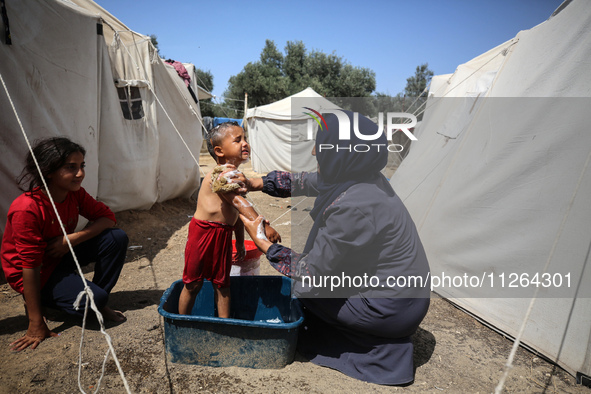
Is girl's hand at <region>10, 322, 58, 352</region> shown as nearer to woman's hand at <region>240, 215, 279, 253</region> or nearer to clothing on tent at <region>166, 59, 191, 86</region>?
woman's hand at <region>240, 215, 279, 253</region>

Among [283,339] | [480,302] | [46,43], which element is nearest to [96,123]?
[46,43]

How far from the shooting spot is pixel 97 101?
4.09 metres

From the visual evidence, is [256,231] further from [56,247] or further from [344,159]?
[56,247]

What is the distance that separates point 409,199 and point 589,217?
74.5 inches

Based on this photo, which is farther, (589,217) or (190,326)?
(589,217)

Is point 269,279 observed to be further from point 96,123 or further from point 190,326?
point 96,123

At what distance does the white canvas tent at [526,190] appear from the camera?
222 cm

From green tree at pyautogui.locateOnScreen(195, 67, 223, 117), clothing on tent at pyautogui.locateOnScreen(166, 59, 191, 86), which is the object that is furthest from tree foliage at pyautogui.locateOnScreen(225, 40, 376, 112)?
clothing on tent at pyautogui.locateOnScreen(166, 59, 191, 86)

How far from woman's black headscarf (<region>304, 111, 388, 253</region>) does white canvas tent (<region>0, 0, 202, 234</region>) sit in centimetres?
270

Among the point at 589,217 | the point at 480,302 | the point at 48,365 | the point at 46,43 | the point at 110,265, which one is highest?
the point at 46,43

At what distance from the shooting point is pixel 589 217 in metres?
2.15

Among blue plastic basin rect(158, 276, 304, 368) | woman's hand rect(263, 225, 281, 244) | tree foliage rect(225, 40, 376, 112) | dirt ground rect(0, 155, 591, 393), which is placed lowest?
dirt ground rect(0, 155, 591, 393)

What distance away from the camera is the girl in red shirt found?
2078 mm

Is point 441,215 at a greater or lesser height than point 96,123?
lesser
